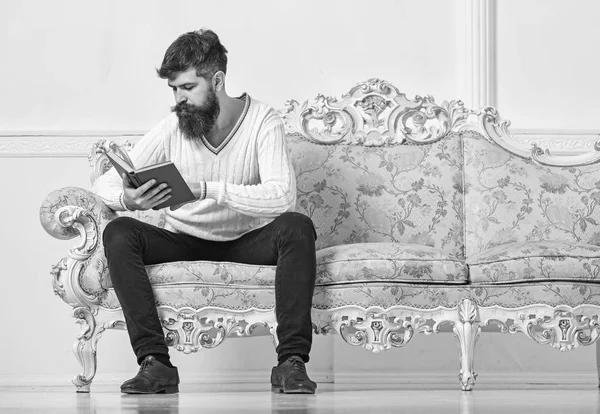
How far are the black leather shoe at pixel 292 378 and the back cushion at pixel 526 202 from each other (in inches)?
36.8

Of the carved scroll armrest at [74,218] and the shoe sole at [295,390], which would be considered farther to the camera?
→ the carved scroll armrest at [74,218]

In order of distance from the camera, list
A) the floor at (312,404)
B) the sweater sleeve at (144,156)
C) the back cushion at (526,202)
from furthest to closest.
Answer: the back cushion at (526,202), the sweater sleeve at (144,156), the floor at (312,404)

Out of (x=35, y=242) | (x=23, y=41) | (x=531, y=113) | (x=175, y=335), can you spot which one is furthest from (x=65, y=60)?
(x=531, y=113)

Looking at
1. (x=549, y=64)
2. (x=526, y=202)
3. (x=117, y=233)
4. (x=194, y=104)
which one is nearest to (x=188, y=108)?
(x=194, y=104)

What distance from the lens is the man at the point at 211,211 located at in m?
2.57

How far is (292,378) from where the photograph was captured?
2.45 metres

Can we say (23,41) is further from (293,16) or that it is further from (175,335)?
(175,335)

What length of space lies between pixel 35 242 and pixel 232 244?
1167 millimetres

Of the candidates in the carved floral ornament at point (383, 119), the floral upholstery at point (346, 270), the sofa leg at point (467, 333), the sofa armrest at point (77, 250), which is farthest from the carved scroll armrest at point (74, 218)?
the sofa leg at point (467, 333)

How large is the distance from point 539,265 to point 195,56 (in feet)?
3.81

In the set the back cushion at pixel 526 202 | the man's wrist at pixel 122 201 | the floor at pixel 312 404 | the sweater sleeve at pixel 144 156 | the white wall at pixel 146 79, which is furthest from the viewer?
the white wall at pixel 146 79

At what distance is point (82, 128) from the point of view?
3.75m

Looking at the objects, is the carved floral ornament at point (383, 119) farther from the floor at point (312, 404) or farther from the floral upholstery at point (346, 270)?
the floor at point (312, 404)

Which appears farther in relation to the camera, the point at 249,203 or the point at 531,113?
the point at 531,113
